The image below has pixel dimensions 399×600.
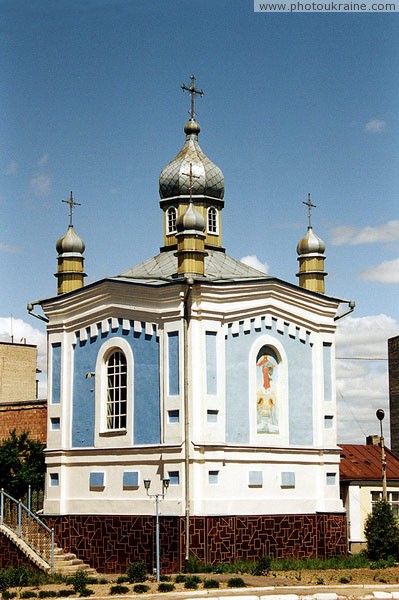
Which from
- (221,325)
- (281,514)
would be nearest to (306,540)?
(281,514)

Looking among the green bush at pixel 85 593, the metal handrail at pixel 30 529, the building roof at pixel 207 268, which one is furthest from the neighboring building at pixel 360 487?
the green bush at pixel 85 593

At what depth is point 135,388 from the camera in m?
28.8

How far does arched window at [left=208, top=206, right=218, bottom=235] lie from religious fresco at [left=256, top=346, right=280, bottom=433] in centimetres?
Answer: 469

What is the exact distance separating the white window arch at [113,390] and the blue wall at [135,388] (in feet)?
0.59

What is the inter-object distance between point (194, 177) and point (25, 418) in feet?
32.8

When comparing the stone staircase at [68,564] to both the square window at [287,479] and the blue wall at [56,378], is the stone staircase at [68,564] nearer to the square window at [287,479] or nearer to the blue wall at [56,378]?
the blue wall at [56,378]

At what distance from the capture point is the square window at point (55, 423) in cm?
3068

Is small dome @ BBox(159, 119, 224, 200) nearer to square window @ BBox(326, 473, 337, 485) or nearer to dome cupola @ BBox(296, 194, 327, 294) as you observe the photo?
dome cupola @ BBox(296, 194, 327, 294)

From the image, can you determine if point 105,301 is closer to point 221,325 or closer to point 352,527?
point 221,325

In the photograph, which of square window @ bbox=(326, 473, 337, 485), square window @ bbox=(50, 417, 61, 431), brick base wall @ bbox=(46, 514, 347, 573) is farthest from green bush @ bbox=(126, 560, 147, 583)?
square window @ bbox=(326, 473, 337, 485)

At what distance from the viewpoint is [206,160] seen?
33.0m

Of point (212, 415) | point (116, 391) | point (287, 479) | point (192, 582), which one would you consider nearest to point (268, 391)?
point (212, 415)

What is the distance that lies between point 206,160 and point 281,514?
426 inches

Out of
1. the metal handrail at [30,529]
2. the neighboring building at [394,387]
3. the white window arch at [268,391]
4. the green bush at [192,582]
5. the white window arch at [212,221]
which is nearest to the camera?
the green bush at [192,582]
